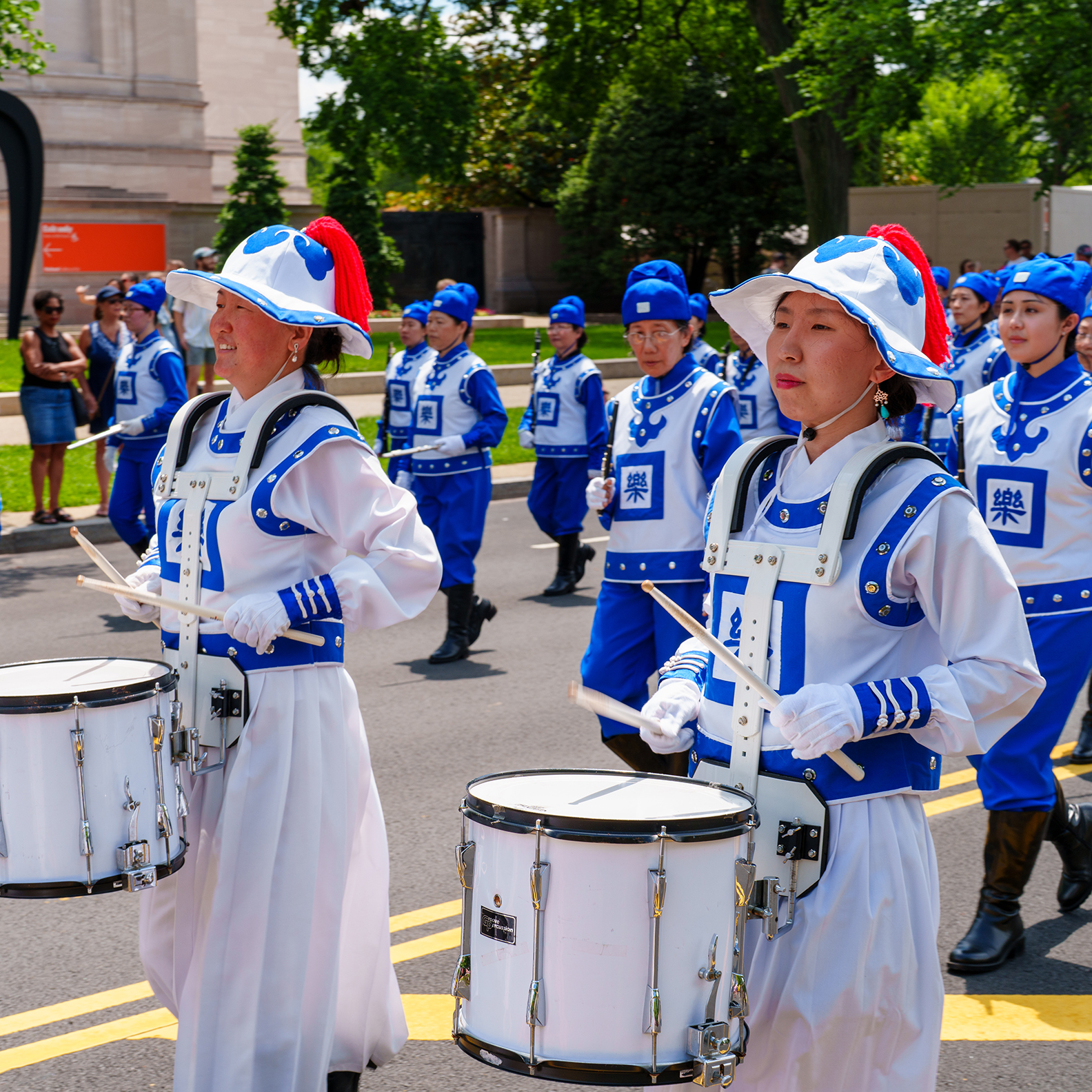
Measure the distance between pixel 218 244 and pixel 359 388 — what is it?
893 cm

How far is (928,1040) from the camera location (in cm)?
266

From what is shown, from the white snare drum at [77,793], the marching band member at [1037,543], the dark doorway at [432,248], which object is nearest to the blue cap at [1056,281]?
the marching band member at [1037,543]

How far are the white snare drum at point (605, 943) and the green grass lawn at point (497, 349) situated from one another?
17167mm

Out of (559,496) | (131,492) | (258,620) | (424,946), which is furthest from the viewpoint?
(559,496)

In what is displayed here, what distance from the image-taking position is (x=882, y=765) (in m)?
2.68

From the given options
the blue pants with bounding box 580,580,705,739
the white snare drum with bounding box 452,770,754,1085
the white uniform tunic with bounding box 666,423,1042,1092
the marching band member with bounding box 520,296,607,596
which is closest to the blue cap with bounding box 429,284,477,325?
the marching band member with bounding box 520,296,607,596

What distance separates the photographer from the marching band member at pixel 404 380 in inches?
394

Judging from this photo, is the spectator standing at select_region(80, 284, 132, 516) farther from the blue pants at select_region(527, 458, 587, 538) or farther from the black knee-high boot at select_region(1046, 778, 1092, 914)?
the black knee-high boot at select_region(1046, 778, 1092, 914)

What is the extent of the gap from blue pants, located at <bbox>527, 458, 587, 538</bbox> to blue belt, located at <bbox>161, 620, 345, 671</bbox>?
7.68m

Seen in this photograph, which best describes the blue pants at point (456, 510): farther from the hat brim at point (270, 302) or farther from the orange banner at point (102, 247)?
the orange banner at point (102, 247)

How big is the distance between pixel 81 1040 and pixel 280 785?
1.34m

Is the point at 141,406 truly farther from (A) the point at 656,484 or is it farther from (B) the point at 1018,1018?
(B) the point at 1018,1018

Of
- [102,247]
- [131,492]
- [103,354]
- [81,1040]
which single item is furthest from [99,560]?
[102,247]

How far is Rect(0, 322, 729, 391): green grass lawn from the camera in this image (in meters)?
21.3
